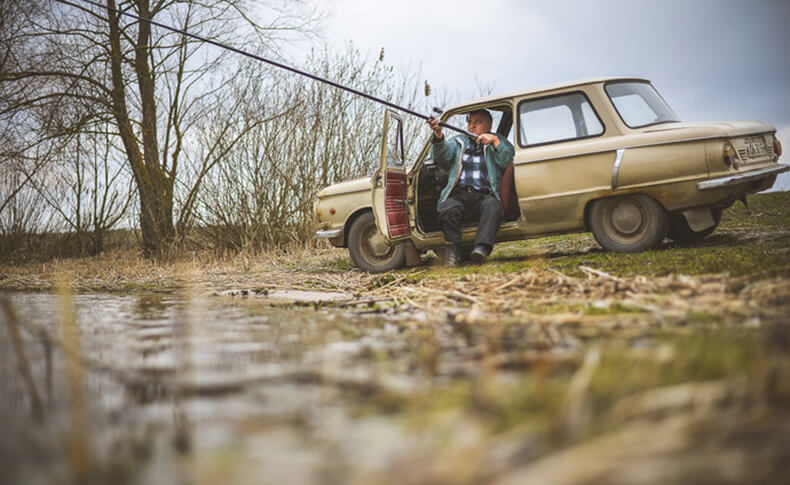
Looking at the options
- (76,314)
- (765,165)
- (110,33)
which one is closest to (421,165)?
(765,165)

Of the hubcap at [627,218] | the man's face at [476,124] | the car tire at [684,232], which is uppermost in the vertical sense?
the man's face at [476,124]

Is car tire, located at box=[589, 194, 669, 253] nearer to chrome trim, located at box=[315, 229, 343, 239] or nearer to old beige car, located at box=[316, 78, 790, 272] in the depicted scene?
old beige car, located at box=[316, 78, 790, 272]

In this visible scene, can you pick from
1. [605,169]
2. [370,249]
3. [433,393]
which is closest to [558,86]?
[605,169]

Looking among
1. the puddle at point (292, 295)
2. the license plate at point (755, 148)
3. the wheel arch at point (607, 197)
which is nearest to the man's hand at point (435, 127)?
the wheel arch at point (607, 197)

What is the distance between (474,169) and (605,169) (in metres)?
1.49

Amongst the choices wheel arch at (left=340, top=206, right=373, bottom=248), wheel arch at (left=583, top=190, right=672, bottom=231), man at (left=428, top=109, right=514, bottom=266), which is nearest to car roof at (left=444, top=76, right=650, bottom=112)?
man at (left=428, top=109, right=514, bottom=266)

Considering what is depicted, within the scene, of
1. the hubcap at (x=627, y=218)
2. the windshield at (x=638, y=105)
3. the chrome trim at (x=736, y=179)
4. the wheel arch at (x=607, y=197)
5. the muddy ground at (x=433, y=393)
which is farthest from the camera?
the windshield at (x=638, y=105)

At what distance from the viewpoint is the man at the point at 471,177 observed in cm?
620

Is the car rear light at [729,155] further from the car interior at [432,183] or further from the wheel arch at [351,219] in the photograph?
the wheel arch at [351,219]

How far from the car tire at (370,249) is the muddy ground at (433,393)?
4010mm

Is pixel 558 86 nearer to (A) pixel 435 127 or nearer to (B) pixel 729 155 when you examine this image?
(A) pixel 435 127

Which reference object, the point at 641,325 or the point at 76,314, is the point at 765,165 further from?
the point at 76,314

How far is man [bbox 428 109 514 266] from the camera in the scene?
6199 millimetres

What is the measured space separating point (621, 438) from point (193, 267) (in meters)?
9.08
